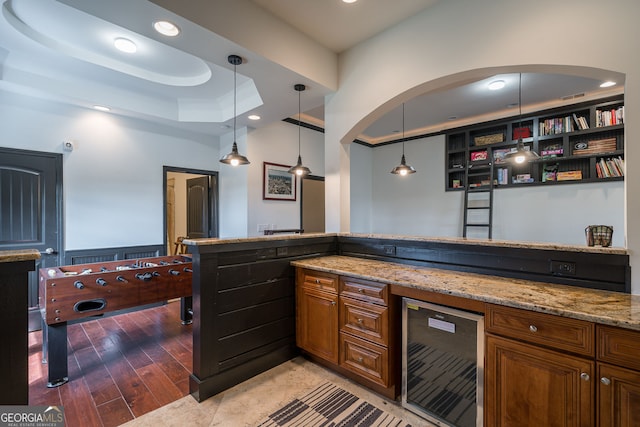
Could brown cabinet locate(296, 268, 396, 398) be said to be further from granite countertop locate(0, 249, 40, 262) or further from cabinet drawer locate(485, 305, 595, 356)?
granite countertop locate(0, 249, 40, 262)

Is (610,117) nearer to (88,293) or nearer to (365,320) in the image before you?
(365,320)

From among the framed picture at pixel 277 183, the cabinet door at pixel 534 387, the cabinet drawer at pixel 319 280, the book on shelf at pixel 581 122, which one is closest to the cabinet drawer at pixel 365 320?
the cabinet drawer at pixel 319 280

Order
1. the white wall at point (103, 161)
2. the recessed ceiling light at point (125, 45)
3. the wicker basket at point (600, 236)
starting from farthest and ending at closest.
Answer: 1. the white wall at point (103, 161)
2. the recessed ceiling light at point (125, 45)
3. the wicker basket at point (600, 236)

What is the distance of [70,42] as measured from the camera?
2836 mm

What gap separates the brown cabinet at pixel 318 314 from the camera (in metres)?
2.25

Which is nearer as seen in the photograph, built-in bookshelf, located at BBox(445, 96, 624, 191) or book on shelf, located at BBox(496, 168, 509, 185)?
built-in bookshelf, located at BBox(445, 96, 624, 191)

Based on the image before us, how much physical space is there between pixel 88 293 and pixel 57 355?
0.50 metres

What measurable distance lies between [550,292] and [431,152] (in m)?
4.30

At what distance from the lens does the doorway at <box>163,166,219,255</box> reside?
4.84 m

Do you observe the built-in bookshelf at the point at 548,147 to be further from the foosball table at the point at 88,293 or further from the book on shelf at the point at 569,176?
the foosball table at the point at 88,293

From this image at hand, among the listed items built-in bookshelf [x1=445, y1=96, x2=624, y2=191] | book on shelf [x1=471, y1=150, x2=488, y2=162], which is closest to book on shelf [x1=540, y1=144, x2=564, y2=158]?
built-in bookshelf [x1=445, y1=96, x2=624, y2=191]

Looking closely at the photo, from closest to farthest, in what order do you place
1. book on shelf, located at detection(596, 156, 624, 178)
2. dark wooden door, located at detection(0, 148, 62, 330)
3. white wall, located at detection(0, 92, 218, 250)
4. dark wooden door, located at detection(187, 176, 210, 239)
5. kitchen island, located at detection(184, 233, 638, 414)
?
kitchen island, located at detection(184, 233, 638, 414), dark wooden door, located at detection(0, 148, 62, 330), white wall, located at detection(0, 92, 218, 250), book on shelf, located at detection(596, 156, 624, 178), dark wooden door, located at detection(187, 176, 210, 239)

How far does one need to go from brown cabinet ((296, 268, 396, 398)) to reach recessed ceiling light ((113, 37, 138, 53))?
282cm

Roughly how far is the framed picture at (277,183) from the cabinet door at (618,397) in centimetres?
415
